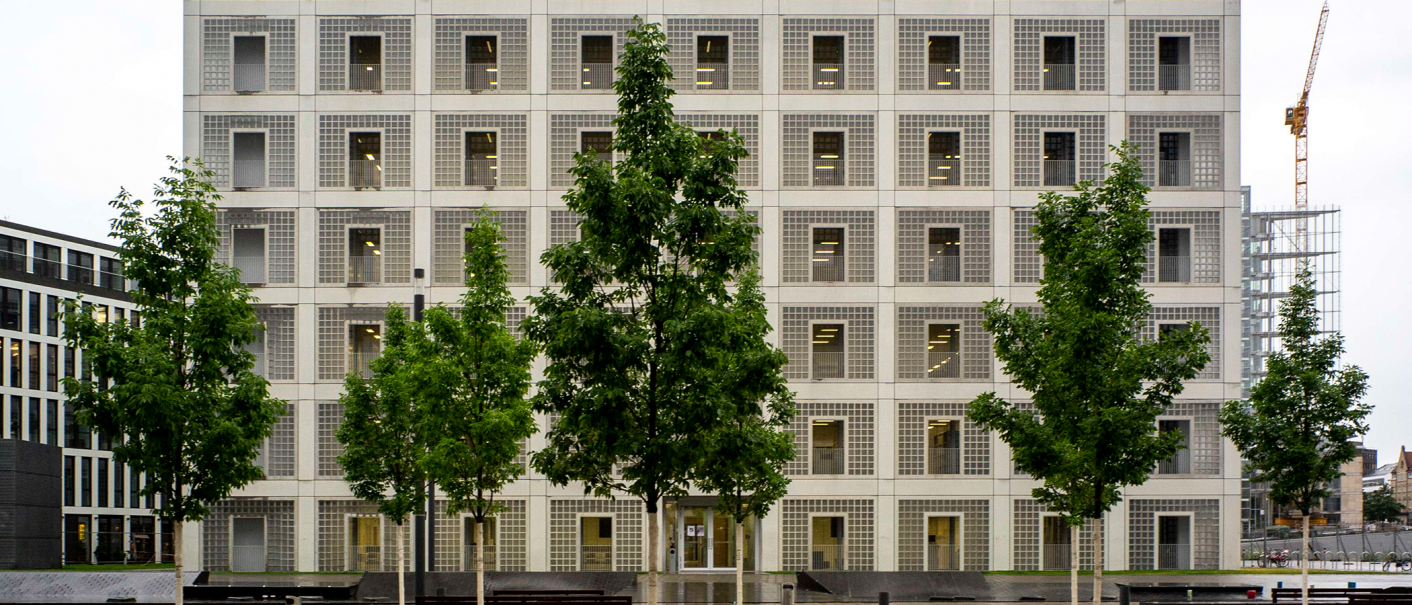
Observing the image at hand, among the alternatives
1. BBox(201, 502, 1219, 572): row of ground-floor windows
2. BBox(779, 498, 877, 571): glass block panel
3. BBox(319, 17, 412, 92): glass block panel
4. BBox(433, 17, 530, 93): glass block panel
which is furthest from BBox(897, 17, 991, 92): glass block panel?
BBox(319, 17, 412, 92): glass block panel

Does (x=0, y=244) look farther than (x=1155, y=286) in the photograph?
Yes

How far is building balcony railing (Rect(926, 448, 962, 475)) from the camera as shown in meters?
39.1

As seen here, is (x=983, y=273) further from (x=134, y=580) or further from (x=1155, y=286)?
(x=134, y=580)

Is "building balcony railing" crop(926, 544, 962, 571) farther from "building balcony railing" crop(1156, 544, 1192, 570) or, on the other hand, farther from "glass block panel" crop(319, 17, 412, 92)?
"glass block panel" crop(319, 17, 412, 92)

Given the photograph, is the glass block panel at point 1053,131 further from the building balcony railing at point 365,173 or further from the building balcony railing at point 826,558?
the building balcony railing at point 365,173

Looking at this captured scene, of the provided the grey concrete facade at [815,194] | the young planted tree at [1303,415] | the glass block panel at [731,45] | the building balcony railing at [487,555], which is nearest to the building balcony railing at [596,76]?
the grey concrete facade at [815,194]

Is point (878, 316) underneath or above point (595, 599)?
above

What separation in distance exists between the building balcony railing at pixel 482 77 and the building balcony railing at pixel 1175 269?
25960mm

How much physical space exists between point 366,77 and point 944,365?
79.5 feet

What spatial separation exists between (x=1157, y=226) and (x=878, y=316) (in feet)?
36.5

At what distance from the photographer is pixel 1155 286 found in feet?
131

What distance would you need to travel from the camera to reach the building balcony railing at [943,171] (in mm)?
40188

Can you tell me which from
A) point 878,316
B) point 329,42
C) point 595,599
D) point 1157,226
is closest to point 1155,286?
point 1157,226

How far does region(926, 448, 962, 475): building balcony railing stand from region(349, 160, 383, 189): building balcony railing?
22911 millimetres
